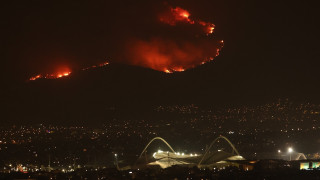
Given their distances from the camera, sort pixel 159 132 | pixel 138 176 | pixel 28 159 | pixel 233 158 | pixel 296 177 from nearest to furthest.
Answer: pixel 296 177 < pixel 138 176 < pixel 233 158 < pixel 28 159 < pixel 159 132

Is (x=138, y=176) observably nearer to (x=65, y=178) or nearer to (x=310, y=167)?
(x=65, y=178)

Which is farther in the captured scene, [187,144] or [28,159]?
[187,144]

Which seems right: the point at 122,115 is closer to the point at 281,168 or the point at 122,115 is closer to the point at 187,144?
the point at 187,144

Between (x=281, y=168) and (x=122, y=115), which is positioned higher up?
(x=122, y=115)

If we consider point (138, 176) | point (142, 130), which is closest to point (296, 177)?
point (138, 176)

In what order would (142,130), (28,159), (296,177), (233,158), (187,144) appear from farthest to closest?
1. (142,130)
2. (187,144)
3. (28,159)
4. (233,158)
5. (296,177)

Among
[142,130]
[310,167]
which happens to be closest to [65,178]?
[310,167]

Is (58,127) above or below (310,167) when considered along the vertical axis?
above

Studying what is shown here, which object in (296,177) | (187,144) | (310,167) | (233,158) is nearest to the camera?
(296,177)

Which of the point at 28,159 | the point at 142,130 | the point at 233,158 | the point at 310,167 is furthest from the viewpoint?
the point at 142,130
